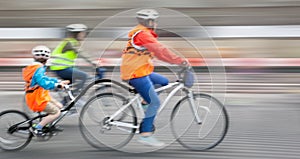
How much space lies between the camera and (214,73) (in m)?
7.62

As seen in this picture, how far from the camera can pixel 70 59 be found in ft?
27.8

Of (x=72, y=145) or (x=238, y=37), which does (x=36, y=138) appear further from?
(x=238, y=37)

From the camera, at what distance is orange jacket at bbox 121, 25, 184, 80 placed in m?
6.29

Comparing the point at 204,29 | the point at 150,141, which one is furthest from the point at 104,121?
the point at 204,29

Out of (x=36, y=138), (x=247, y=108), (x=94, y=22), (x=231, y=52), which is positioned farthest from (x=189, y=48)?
(x=94, y=22)

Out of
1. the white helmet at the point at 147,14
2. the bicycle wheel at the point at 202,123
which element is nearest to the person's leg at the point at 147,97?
the bicycle wheel at the point at 202,123

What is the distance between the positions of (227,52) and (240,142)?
8.94 metres

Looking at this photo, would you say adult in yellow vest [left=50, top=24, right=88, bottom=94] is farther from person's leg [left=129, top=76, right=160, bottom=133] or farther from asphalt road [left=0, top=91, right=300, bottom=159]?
person's leg [left=129, top=76, right=160, bottom=133]

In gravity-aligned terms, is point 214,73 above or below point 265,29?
below

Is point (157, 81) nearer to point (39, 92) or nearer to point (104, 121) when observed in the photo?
point (104, 121)

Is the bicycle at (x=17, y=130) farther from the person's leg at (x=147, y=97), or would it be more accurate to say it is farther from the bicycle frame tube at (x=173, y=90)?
the bicycle frame tube at (x=173, y=90)

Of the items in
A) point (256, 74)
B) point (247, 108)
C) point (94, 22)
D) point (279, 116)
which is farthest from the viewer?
point (94, 22)

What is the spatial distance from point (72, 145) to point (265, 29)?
10299 mm

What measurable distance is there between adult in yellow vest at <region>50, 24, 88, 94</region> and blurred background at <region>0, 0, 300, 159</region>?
242mm
